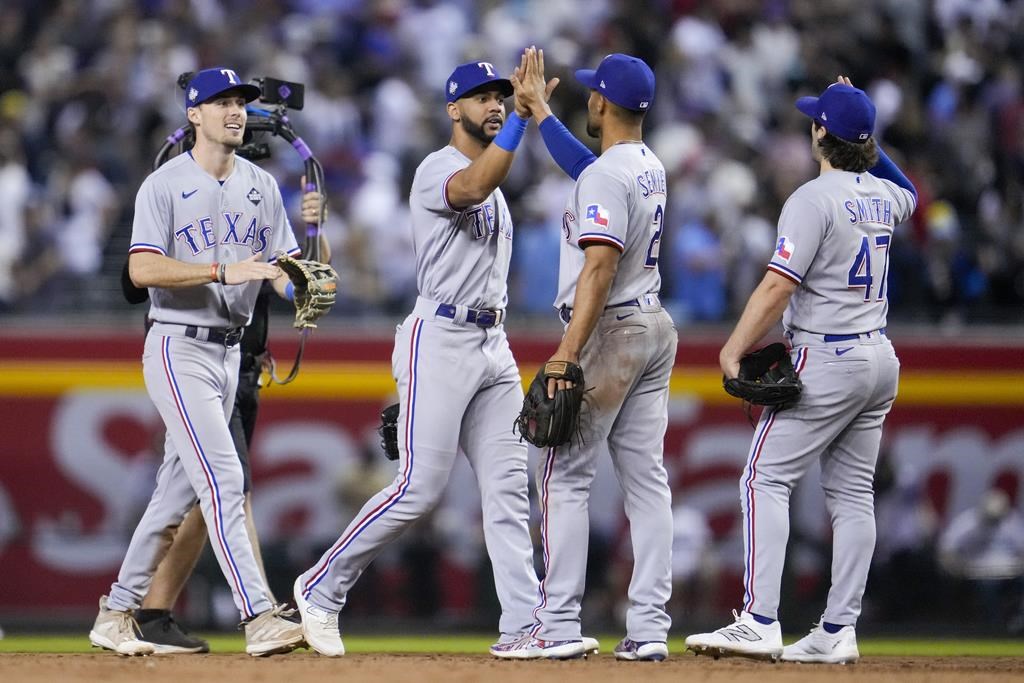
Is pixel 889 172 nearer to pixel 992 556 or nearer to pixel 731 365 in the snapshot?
pixel 731 365

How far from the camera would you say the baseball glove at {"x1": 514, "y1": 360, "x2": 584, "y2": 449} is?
6.34m

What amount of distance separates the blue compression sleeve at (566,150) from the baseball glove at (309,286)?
3.61 ft

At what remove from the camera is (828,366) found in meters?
6.78

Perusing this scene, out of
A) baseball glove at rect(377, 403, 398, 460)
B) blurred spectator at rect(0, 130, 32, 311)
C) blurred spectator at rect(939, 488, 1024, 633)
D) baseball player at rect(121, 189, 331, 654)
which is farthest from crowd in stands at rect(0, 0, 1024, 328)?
baseball glove at rect(377, 403, 398, 460)

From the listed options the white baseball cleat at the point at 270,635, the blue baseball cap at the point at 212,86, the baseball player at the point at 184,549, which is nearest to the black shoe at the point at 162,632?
the baseball player at the point at 184,549

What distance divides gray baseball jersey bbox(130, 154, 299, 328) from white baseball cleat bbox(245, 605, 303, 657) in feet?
4.31

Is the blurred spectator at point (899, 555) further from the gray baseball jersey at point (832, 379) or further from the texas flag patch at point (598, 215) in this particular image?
the texas flag patch at point (598, 215)

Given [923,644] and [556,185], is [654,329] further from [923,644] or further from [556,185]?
[556,185]

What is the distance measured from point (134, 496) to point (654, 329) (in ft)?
21.5

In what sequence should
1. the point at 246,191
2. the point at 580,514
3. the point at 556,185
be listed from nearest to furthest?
the point at 580,514 < the point at 246,191 < the point at 556,185

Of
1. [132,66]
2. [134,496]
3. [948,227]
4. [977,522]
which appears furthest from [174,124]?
[977,522]

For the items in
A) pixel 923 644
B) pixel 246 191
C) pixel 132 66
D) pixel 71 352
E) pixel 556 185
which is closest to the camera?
pixel 246 191

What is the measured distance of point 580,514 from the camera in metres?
6.58

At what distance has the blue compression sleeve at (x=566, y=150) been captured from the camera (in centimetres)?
679
